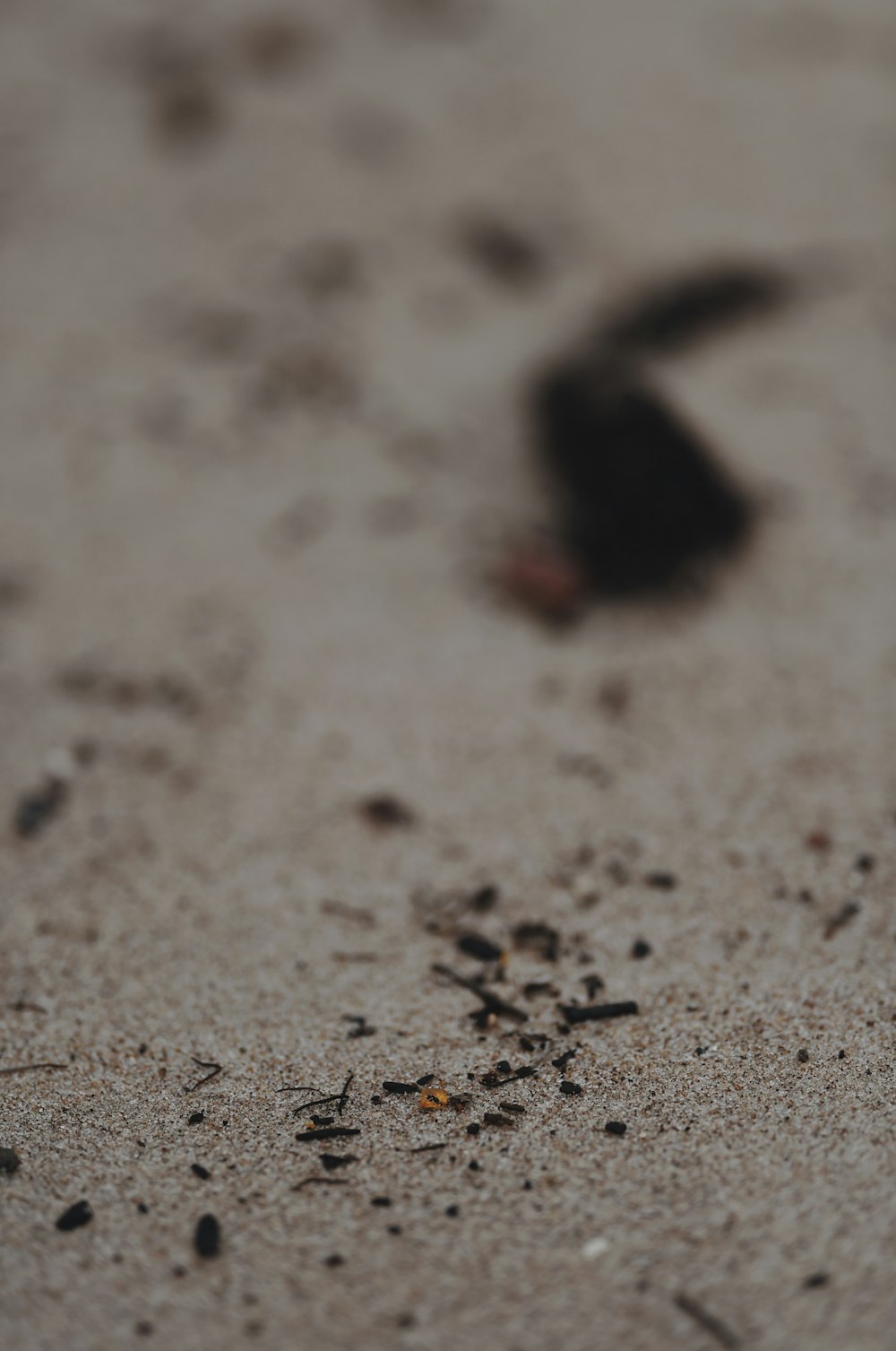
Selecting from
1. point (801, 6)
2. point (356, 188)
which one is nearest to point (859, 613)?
point (356, 188)

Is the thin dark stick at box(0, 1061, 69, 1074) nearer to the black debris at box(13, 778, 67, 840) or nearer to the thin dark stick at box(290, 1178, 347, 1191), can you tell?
the thin dark stick at box(290, 1178, 347, 1191)

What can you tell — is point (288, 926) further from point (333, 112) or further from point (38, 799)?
point (333, 112)

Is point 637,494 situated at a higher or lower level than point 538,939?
higher

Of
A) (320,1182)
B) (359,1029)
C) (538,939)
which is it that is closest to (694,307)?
(538,939)

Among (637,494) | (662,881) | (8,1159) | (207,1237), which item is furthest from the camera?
(637,494)

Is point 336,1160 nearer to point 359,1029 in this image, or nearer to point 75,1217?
point 359,1029

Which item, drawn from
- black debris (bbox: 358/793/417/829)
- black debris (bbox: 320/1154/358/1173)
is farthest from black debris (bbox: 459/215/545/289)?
black debris (bbox: 320/1154/358/1173)

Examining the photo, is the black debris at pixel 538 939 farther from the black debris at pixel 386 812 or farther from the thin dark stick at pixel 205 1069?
the thin dark stick at pixel 205 1069
